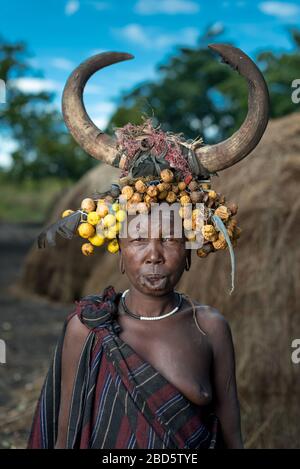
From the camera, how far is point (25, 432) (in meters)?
5.11

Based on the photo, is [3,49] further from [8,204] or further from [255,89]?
[8,204]

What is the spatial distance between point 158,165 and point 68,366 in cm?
81

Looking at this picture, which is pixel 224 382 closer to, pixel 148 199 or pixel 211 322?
pixel 211 322

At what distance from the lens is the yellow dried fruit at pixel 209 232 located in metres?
2.37

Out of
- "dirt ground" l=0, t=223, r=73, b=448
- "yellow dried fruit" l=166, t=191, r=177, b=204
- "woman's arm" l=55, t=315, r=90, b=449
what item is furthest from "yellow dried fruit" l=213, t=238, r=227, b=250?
"dirt ground" l=0, t=223, r=73, b=448

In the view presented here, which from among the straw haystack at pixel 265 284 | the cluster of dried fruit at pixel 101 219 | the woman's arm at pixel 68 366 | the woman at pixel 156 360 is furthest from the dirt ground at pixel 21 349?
the cluster of dried fruit at pixel 101 219

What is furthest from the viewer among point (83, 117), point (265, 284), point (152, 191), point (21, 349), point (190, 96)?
point (190, 96)

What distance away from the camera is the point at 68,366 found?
2.53 m

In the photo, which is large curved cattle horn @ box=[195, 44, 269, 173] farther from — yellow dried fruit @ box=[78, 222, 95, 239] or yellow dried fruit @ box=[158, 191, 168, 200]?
yellow dried fruit @ box=[78, 222, 95, 239]

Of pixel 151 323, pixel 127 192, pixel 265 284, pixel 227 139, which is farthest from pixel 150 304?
pixel 265 284

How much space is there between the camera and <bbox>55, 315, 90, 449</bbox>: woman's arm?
251 cm

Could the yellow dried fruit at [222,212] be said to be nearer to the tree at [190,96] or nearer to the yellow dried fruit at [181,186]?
the yellow dried fruit at [181,186]

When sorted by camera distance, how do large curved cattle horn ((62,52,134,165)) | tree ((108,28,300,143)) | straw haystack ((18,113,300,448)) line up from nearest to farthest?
large curved cattle horn ((62,52,134,165)), straw haystack ((18,113,300,448)), tree ((108,28,300,143))

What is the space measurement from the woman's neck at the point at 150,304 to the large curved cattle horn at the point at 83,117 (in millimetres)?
501
